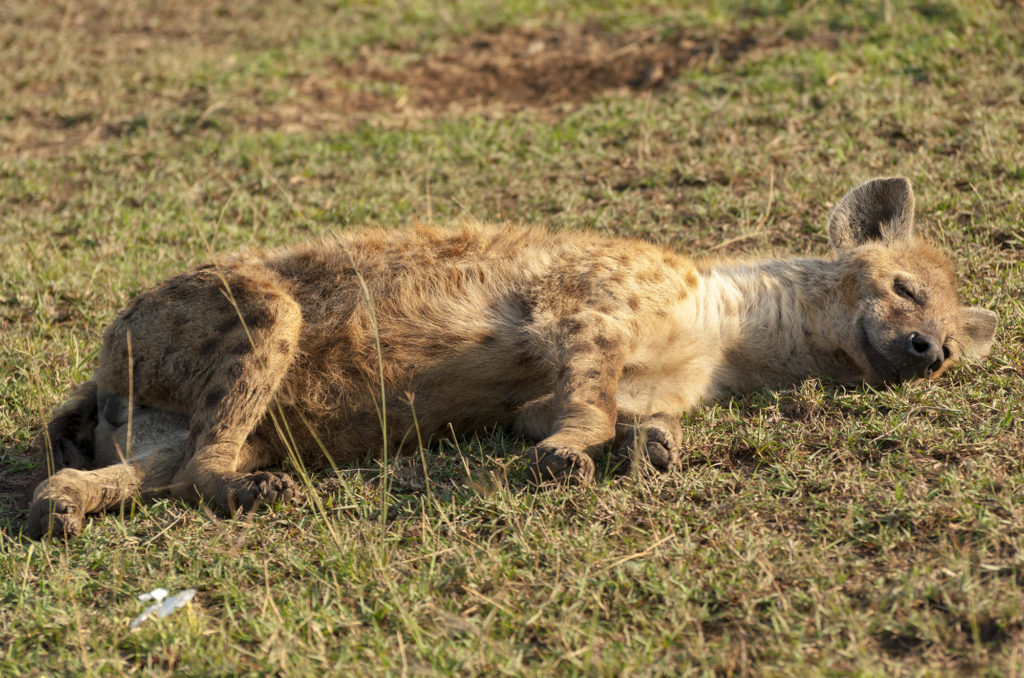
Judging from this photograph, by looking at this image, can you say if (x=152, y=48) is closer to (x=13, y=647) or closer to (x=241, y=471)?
(x=241, y=471)

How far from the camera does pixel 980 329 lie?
398 centimetres

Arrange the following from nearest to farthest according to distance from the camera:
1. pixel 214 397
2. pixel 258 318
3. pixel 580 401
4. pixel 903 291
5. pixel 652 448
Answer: pixel 652 448 → pixel 580 401 → pixel 214 397 → pixel 258 318 → pixel 903 291

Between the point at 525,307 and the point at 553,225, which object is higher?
the point at 525,307

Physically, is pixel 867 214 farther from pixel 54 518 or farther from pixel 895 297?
pixel 54 518

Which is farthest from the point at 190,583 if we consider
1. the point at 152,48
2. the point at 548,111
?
the point at 152,48

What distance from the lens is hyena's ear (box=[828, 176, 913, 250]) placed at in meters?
4.35

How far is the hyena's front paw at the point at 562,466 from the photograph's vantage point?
3199mm

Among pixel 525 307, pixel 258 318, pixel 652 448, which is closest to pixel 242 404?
pixel 258 318

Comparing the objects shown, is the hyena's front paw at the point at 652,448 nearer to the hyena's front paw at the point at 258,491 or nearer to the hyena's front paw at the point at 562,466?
the hyena's front paw at the point at 562,466

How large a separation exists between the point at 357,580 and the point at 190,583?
516mm

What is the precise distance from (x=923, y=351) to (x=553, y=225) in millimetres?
2261

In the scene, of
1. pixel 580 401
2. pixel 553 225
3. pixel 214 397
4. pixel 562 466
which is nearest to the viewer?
pixel 562 466

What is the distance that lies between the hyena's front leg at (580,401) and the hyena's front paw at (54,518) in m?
1.50

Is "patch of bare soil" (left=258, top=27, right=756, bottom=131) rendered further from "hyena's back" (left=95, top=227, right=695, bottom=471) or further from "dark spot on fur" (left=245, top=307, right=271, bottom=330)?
"dark spot on fur" (left=245, top=307, right=271, bottom=330)
